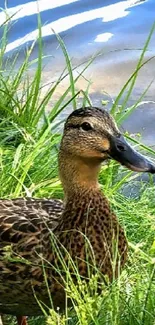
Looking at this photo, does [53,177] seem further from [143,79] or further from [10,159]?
[143,79]

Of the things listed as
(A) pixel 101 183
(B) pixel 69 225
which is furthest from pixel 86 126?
(A) pixel 101 183

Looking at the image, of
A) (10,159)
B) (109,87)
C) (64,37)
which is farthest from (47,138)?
(64,37)

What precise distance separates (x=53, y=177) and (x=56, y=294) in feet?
2.94

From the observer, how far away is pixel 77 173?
3.05 meters

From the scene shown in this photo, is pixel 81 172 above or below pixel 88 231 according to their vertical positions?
above

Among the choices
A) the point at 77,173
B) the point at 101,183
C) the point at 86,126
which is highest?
the point at 86,126

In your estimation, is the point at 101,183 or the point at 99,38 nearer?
the point at 101,183

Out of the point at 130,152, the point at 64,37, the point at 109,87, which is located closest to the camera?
the point at 130,152

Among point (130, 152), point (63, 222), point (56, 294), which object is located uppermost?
point (130, 152)

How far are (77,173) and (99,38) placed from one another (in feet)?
9.83

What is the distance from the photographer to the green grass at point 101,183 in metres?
2.54

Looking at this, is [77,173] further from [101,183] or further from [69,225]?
[101,183]

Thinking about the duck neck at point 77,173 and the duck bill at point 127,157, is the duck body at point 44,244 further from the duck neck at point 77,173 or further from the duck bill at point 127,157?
the duck bill at point 127,157

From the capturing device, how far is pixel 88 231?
3.05 meters
